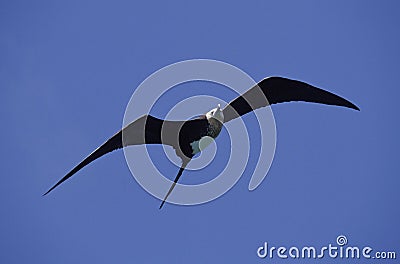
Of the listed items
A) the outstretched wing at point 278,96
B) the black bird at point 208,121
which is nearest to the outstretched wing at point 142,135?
the black bird at point 208,121

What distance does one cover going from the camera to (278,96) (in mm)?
6277

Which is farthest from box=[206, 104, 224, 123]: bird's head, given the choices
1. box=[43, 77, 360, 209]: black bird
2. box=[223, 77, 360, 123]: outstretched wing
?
box=[223, 77, 360, 123]: outstretched wing

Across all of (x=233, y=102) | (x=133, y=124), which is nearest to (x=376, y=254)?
(x=233, y=102)

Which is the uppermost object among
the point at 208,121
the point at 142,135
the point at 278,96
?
→ the point at 278,96

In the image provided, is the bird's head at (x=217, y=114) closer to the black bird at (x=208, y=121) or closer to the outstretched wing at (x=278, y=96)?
the black bird at (x=208, y=121)

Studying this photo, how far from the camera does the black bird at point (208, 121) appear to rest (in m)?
6.10

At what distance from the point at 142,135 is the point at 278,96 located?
1.22 meters

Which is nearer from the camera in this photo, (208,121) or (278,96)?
(208,121)

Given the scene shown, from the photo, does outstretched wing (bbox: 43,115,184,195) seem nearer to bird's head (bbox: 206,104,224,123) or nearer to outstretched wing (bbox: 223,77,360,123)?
bird's head (bbox: 206,104,224,123)

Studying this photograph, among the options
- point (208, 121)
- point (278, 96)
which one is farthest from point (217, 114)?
point (278, 96)

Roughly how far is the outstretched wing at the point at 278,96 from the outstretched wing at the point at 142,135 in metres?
0.49

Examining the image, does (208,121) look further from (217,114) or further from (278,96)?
(278,96)

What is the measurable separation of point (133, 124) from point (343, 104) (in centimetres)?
178

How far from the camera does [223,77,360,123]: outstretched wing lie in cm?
616
